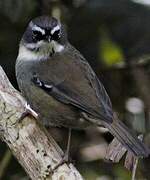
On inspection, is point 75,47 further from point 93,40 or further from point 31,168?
point 31,168

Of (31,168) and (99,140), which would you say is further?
(99,140)

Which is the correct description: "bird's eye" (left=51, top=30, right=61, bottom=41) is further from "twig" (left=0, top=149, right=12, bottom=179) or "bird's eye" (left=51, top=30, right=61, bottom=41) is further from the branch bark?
"twig" (left=0, top=149, right=12, bottom=179)

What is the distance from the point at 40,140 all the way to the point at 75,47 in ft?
5.17

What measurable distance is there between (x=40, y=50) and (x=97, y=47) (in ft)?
2.53

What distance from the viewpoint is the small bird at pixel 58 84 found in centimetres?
549

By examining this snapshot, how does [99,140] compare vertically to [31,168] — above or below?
below

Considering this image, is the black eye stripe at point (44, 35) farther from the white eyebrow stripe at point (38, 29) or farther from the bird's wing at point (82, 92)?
the bird's wing at point (82, 92)

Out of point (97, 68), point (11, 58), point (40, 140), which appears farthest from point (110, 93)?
point (40, 140)

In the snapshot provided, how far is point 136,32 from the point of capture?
643 cm

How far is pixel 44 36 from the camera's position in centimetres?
571

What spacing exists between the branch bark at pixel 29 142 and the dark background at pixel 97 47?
1097 mm

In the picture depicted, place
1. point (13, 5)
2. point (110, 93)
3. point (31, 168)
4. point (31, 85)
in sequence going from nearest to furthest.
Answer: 1. point (31, 168)
2. point (31, 85)
3. point (13, 5)
4. point (110, 93)

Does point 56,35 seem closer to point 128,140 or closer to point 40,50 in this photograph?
point 40,50

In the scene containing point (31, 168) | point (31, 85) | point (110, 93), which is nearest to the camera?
point (31, 168)
